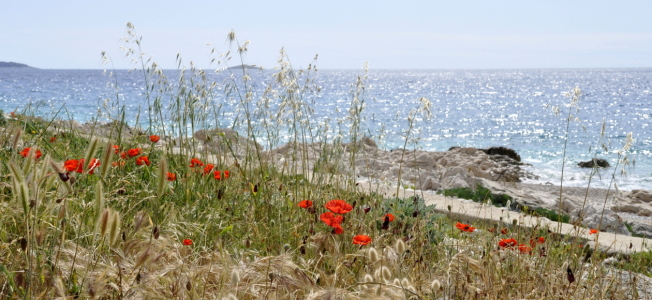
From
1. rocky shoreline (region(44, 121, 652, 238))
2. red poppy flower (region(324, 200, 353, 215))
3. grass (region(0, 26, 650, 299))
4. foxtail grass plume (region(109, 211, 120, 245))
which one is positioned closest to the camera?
foxtail grass plume (region(109, 211, 120, 245))

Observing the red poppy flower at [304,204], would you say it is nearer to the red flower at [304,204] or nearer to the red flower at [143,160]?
the red flower at [304,204]

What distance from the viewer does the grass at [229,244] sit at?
67.5 inches

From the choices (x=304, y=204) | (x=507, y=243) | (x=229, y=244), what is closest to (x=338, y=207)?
(x=304, y=204)

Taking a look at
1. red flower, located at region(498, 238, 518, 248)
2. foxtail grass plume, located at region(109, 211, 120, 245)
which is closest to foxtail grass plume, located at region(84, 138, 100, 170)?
foxtail grass plume, located at region(109, 211, 120, 245)

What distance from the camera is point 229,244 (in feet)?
9.48

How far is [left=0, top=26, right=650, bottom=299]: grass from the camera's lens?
1.71m

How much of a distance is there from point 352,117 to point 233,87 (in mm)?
963

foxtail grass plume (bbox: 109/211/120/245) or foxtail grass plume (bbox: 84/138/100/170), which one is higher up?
foxtail grass plume (bbox: 84/138/100/170)

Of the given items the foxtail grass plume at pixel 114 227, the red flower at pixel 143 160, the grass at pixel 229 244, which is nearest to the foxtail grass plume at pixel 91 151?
the grass at pixel 229 244

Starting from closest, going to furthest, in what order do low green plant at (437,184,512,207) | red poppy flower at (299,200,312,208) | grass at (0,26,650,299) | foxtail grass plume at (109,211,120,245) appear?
foxtail grass plume at (109,211,120,245) → grass at (0,26,650,299) → red poppy flower at (299,200,312,208) → low green plant at (437,184,512,207)

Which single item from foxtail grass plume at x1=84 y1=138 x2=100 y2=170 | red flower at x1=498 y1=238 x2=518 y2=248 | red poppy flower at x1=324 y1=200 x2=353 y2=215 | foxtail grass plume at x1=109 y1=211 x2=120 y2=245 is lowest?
red flower at x1=498 y1=238 x2=518 y2=248

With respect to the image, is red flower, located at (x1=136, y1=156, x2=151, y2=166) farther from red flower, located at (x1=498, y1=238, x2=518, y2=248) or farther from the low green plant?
the low green plant

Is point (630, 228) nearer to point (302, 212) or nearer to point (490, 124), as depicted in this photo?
point (302, 212)

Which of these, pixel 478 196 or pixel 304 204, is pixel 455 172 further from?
pixel 304 204
